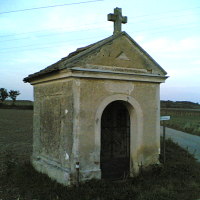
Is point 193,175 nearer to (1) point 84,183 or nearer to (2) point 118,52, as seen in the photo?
(1) point 84,183

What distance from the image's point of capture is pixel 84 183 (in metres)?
6.19

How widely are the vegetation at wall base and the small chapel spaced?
287 mm

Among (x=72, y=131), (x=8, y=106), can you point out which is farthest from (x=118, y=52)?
(x=8, y=106)

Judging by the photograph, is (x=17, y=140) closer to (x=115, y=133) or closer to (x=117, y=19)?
(x=115, y=133)

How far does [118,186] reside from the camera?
6254 millimetres

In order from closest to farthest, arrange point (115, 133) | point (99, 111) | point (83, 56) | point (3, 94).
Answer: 1. point (83, 56)
2. point (99, 111)
3. point (115, 133)
4. point (3, 94)

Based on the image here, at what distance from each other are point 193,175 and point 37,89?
16.4ft

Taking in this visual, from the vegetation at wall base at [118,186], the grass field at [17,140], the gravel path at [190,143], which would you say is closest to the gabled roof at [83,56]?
the vegetation at wall base at [118,186]

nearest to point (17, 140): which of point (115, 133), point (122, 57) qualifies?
point (115, 133)

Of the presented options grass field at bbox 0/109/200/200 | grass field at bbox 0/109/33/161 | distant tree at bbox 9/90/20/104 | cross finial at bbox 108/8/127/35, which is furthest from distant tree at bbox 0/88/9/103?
cross finial at bbox 108/8/127/35

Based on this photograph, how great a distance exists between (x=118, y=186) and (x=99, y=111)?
1.76 m

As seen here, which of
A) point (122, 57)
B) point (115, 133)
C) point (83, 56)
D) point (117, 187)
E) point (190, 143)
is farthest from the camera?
point (190, 143)

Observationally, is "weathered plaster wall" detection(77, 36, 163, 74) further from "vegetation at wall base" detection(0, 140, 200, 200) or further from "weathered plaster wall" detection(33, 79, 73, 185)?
"vegetation at wall base" detection(0, 140, 200, 200)

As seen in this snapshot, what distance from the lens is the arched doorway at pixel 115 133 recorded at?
7.86 metres
